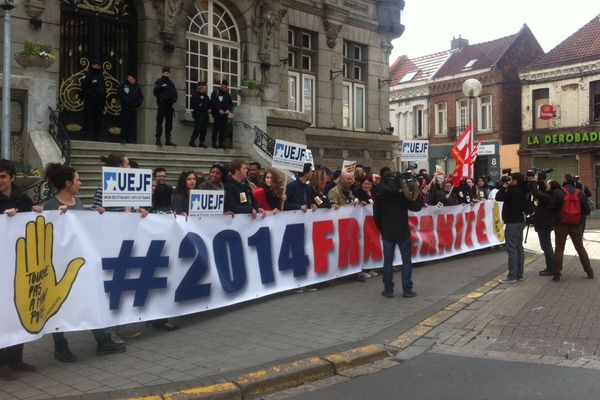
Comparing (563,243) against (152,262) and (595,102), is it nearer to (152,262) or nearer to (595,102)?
(152,262)

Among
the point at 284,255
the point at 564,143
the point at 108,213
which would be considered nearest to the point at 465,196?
the point at 284,255

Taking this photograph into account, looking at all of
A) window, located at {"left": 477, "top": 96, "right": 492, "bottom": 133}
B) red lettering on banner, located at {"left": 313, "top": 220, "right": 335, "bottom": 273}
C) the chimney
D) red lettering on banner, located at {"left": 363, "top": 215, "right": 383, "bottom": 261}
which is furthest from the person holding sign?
the chimney

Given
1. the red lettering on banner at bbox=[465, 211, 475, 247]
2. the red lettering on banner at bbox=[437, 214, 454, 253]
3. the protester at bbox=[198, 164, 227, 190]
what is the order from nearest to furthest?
the protester at bbox=[198, 164, 227, 190], the red lettering on banner at bbox=[437, 214, 454, 253], the red lettering on banner at bbox=[465, 211, 475, 247]

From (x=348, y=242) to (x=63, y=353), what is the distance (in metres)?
5.30

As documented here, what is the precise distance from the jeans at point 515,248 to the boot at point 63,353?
726cm

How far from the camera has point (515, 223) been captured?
10.4 metres

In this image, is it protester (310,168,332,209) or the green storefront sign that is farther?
the green storefront sign

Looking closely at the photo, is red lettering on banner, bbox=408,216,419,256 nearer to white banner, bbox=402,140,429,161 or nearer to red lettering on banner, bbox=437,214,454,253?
red lettering on banner, bbox=437,214,454,253

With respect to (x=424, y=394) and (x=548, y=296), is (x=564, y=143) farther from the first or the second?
(x=424, y=394)

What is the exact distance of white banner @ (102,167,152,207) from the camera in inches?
243

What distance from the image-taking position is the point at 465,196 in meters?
14.2

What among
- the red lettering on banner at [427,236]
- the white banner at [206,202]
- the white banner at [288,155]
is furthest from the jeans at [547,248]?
the white banner at [206,202]

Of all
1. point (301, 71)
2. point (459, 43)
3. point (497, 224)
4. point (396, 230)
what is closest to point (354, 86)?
point (301, 71)

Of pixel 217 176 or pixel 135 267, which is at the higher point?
pixel 217 176
